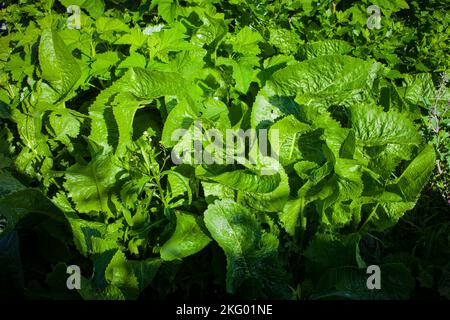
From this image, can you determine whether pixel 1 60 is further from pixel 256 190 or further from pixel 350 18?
pixel 350 18

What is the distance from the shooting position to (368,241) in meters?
2.13

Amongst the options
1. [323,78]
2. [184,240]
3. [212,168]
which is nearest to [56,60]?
[212,168]

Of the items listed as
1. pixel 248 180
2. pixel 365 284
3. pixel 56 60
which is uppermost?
pixel 56 60

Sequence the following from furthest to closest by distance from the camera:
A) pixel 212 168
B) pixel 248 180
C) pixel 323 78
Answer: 1. pixel 323 78
2. pixel 212 168
3. pixel 248 180

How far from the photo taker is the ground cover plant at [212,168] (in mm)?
1872

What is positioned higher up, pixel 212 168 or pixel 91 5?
pixel 91 5

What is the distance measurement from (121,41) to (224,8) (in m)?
0.84

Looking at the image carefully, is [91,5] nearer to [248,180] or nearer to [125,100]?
[125,100]

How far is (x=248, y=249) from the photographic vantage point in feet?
6.13

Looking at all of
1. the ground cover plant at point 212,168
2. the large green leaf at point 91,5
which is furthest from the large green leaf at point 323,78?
the large green leaf at point 91,5

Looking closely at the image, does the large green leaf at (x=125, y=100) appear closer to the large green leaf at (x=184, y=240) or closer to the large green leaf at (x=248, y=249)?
the large green leaf at (x=184, y=240)

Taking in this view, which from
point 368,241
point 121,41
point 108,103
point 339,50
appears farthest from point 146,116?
point 368,241

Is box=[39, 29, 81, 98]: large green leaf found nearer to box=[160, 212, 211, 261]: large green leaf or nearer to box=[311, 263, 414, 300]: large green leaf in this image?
box=[160, 212, 211, 261]: large green leaf

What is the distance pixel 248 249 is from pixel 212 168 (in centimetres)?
40
